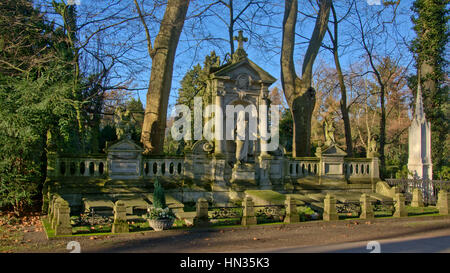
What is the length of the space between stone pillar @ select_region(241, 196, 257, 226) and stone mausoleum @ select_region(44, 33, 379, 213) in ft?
8.35

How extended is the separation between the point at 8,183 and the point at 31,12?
9626 millimetres

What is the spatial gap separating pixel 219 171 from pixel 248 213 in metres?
4.38

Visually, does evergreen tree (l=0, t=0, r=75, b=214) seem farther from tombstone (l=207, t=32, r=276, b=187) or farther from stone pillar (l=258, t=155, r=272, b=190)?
stone pillar (l=258, t=155, r=272, b=190)

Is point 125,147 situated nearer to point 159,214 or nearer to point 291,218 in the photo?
point 159,214

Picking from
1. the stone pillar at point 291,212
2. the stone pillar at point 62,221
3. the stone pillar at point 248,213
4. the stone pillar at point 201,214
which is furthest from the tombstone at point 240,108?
the stone pillar at point 62,221

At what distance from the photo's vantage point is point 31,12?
17922 mm

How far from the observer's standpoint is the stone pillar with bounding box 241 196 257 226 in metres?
11.3

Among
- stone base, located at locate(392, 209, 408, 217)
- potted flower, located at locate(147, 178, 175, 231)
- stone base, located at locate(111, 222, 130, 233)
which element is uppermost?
potted flower, located at locate(147, 178, 175, 231)

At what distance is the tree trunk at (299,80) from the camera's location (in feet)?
67.8

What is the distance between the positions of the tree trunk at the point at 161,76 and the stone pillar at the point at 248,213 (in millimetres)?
6573

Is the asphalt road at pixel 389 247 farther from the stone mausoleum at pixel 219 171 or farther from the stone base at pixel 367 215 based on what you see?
the stone mausoleum at pixel 219 171

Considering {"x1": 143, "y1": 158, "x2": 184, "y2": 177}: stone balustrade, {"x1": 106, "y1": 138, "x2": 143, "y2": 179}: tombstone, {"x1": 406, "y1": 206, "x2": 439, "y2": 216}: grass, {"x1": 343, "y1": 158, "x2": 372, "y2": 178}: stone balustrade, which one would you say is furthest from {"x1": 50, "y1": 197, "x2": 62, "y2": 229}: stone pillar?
{"x1": 343, "y1": 158, "x2": 372, "y2": 178}: stone balustrade

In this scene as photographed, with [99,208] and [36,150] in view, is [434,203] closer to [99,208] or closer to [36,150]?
[99,208]

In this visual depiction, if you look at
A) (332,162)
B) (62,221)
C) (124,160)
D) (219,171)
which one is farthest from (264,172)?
(62,221)
